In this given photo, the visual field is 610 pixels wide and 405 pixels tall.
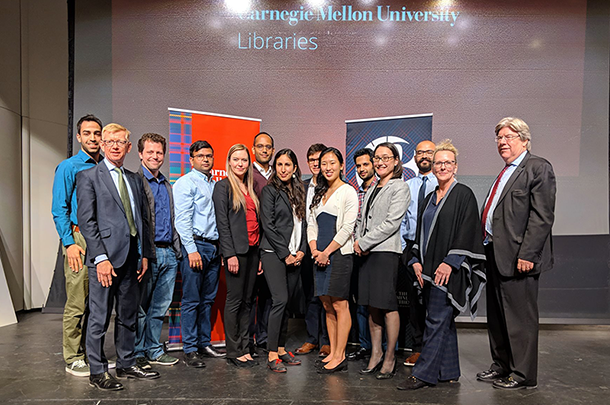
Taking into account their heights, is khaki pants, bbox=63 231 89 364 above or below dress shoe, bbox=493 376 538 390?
above

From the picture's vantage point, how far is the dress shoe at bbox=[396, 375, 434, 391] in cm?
298

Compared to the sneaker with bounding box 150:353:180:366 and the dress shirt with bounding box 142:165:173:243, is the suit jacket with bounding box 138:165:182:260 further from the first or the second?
the sneaker with bounding box 150:353:180:366

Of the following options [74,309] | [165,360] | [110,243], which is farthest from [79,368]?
[110,243]

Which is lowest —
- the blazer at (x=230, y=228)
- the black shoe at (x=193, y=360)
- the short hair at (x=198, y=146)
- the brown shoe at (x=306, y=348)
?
the brown shoe at (x=306, y=348)

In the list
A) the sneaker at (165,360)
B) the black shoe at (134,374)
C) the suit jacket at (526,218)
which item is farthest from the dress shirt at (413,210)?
the black shoe at (134,374)

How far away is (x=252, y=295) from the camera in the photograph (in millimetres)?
3574

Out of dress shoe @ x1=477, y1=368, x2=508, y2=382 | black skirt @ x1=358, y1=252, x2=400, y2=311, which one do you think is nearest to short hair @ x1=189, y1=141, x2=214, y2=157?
black skirt @ x1=358, y1=252, x2=400, y2=311

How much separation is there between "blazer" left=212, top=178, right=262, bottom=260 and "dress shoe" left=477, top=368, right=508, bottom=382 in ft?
6.82

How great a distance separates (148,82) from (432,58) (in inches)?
133

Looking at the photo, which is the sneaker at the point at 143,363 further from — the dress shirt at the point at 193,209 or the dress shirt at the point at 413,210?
the dress shirt at the point at 413,210

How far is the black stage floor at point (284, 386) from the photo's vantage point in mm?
2834

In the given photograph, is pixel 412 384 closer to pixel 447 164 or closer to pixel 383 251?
pixel 383 251

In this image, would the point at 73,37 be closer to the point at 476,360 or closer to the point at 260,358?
the point at 260,358

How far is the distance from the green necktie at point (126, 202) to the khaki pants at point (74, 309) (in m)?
0.61
